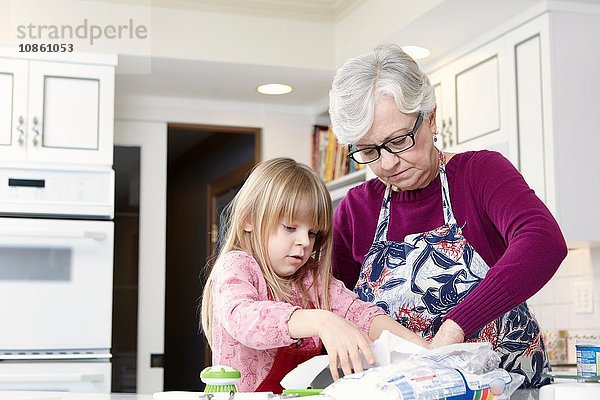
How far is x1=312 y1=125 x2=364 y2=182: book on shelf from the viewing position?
171 inches

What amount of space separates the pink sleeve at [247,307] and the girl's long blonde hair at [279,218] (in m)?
0.05

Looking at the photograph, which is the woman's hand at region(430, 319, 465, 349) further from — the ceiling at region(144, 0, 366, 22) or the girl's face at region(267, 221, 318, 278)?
the ceiling at region(144, 0, 366, 22)

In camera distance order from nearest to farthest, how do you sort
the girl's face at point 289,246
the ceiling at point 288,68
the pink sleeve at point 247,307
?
the pink sleeve at point 247,307 → the girl's face at point 289,246 → the ceiling at point 288,68

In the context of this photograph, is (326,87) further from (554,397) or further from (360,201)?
(554,397)

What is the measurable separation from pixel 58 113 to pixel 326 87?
1.36m

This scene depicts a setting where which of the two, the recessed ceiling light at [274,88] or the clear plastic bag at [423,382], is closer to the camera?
the clear plastic bag at [423,382]

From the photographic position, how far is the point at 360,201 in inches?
75.2

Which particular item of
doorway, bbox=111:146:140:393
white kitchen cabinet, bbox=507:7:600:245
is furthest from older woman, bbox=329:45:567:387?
doorway, bbox=111:146:140:393

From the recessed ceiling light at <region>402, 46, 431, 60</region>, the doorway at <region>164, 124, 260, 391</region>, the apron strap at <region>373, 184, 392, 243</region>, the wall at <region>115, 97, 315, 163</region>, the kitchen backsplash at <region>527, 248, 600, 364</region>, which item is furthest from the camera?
the doorway at <region>164, 124, 260, 391</region>

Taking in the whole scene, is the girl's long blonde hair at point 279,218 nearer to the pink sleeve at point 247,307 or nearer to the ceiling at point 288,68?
the pink sleeve at point 247,307

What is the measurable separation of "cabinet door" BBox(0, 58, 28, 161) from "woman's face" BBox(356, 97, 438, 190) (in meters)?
2.39

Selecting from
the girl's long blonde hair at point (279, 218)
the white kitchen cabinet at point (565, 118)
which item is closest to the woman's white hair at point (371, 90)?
the girl's long blonde hair at point (279, 218)

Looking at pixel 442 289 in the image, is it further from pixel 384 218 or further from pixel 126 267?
pixel 126 267

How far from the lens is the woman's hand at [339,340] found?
4.05 feet
